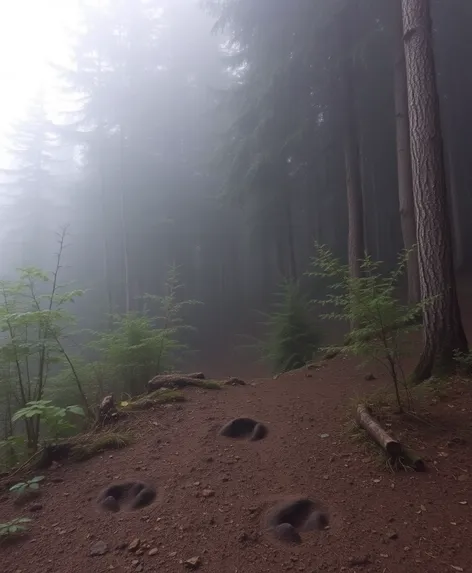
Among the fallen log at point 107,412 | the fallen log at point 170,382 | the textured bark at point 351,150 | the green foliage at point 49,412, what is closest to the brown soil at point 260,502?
the fallen log at point 107,412

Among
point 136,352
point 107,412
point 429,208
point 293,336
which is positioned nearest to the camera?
point 107,412

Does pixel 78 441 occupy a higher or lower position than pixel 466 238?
lower

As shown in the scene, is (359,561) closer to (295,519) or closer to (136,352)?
(295,519)

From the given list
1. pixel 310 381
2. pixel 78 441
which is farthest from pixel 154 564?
pixel 310 381

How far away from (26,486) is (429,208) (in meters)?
5.66

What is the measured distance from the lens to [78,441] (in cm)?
466

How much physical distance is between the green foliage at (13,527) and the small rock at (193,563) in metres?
1.47

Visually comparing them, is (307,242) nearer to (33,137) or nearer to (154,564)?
(33,137)

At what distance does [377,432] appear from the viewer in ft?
12.0

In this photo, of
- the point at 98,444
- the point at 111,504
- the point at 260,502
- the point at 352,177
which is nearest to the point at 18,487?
the point at 98,444

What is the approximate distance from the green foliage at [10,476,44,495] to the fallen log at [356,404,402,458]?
10.2 ft

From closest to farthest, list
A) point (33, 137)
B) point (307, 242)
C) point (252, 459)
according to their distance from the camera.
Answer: point (252, 459) < point (33, 137) < point (307, 242)

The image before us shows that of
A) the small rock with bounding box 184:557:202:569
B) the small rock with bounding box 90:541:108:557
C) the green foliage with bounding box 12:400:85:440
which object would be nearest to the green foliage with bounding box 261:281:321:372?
the green foliage with bounding box 12:400:85:440

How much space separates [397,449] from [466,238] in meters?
18.4
